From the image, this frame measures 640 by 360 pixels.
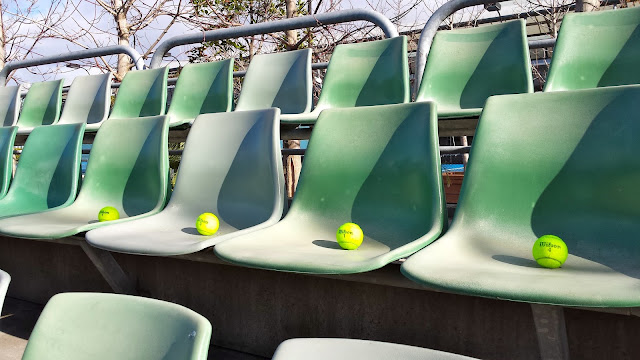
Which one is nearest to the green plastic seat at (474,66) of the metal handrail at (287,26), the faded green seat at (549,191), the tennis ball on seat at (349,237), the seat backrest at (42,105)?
the metal handrail at (287,26)

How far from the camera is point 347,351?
0.62 metres

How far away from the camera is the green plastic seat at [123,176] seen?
2.02 meters

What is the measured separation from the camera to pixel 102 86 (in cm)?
338

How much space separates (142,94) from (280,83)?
848 mm

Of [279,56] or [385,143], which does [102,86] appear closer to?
[279,56]

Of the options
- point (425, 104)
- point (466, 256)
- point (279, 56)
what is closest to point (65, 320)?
point (466, 256)

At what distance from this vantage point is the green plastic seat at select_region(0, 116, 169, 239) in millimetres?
2018

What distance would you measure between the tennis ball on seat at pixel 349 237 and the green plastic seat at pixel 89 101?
2328 millimetres

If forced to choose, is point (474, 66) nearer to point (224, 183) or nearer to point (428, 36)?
point (428, 36)

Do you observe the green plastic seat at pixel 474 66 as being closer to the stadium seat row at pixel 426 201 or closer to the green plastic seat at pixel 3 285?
the stadium seat row at pixel 426 201

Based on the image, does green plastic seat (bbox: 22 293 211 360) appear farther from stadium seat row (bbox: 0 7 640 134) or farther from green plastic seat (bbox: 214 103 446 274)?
stadium seat row (bbox: 0 7 640 134)

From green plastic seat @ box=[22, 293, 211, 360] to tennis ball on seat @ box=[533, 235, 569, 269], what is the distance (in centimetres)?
77

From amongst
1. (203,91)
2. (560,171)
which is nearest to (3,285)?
(560,171)

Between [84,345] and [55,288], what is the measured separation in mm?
1675
